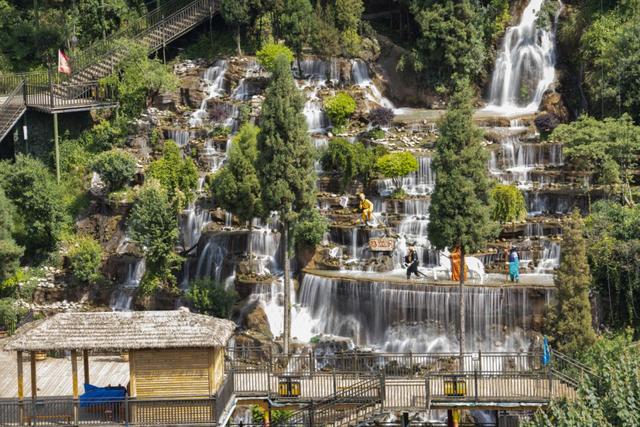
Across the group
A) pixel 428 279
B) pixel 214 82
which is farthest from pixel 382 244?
pixel 214 82

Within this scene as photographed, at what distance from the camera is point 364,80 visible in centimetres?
6719

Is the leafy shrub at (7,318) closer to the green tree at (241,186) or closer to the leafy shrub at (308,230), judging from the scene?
the green tree at (241,186)

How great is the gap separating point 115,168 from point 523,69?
18.6 meters

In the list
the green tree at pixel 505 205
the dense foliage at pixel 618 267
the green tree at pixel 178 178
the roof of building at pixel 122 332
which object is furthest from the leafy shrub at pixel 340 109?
the roof of building at pixel 122 332

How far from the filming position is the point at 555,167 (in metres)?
59.7

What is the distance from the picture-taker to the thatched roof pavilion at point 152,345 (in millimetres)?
40750

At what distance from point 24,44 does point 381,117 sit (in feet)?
61.1

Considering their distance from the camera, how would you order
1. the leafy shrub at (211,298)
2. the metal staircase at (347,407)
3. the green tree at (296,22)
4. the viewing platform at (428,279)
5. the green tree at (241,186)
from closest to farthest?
the metal staircase at (347,407) < the viewing platform at (428,279) < the leafy shrub at (211,298) < the green tree at (241,186) < the green tree at (296,22)

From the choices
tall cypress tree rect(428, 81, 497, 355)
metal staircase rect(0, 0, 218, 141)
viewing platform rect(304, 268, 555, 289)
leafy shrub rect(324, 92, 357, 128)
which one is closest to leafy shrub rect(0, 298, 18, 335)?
metal staircase rect(0, 0, 218, 141)

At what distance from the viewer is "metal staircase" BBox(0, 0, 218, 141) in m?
64.3

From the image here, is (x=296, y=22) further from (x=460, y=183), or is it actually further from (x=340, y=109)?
(x=460, y=183)

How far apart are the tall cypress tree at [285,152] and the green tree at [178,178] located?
8.88 metres

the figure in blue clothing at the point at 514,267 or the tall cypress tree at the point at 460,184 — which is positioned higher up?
the tall cypress tree at the point at 460,184

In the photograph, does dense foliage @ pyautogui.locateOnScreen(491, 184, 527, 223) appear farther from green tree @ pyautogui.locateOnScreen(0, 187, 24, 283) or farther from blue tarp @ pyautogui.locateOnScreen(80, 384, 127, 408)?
blue tarp @ pyautogui.locateOnScreen(80, 384, 127, 408)
